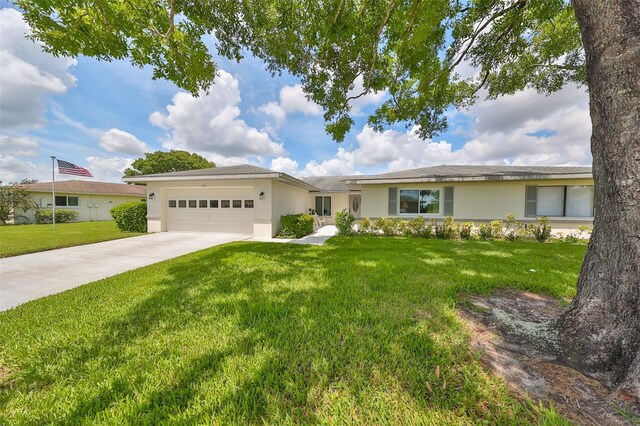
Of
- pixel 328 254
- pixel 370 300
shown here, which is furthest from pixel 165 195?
pixel 370 300

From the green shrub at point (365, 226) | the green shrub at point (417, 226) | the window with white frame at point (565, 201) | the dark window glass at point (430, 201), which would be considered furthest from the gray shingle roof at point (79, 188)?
the window with white frame at point (565, 201)

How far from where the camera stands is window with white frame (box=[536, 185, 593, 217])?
1038 cm

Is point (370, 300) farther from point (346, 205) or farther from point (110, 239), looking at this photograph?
point (346, 205)

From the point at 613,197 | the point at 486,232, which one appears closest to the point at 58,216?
the point at 613,197

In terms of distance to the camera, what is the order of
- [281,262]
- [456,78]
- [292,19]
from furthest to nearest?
1. [456,78]
2. [281,262]
3. [292,19]

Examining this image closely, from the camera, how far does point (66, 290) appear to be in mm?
4406

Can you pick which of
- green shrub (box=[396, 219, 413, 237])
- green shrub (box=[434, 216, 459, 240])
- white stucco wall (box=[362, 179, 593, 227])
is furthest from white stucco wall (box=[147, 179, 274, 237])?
green shrub (box=[434, 216, 459, 240])

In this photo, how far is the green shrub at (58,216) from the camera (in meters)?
18.5

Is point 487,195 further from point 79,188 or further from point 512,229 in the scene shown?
point 79,188

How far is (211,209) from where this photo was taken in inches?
479

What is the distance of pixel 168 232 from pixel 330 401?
13023mm

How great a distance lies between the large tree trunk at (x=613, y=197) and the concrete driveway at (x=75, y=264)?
25.2 feet

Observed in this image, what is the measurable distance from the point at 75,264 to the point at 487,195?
15.2 metres

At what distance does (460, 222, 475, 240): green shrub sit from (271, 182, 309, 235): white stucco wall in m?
8.50
